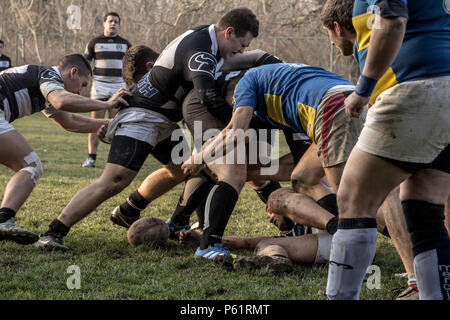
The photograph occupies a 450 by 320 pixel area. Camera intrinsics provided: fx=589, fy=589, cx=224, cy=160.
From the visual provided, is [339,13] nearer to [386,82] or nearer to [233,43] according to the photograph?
[386,82]

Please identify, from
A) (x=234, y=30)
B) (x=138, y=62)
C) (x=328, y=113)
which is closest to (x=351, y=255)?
(x=328, y=113)

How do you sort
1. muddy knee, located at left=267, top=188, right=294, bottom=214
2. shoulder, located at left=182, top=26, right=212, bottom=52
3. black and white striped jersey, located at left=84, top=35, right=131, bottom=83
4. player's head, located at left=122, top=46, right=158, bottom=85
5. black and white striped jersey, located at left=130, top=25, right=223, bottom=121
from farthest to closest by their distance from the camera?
1. black and white striped jersey, located at left=84, top=35, right=131, bottom=83
2. player's head, located at left=122, top=46, right=158, bottom=85
3. shoulder, located at left=182, top=26, right=212, bottom=52
4. black and white striped jersey, located at left=130, top=25, right=223, bottom=121
5. muddy knee, located at left=267, top=188, right=294, bottom=214

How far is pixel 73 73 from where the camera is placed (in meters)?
4.62

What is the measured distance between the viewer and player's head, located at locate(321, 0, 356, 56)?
2.68 m

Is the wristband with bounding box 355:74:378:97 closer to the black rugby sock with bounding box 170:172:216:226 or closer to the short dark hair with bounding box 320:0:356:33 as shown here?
the short dark hair with bounding box 320:0:356:33

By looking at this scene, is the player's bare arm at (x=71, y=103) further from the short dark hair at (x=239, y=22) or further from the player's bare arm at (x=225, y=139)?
the short dark hair at (x=239, y=22)

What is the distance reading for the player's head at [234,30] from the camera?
444 cm

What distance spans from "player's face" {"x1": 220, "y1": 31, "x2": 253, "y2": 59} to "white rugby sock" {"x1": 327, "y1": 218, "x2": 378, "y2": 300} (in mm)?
2352

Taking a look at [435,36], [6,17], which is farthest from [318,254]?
[6,17]

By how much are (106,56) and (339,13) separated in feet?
27.3

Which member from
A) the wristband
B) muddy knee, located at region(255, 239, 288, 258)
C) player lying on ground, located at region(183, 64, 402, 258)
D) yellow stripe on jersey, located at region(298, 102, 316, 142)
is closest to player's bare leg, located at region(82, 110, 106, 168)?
player lying on ground, located at region(183, 64, 402, 258)

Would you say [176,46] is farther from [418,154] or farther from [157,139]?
[418,154]

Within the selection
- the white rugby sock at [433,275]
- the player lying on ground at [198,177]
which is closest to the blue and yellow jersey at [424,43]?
the white rugby sock at [433,275]

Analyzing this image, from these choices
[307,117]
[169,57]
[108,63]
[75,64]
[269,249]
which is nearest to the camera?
[307,117]
